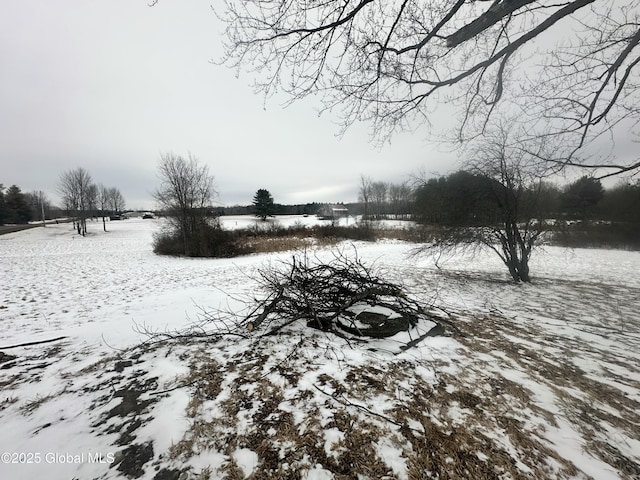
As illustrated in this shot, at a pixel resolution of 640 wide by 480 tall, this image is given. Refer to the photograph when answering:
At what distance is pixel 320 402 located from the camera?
243 centimetres

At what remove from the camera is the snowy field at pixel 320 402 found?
70.9 inches

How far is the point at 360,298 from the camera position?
4055 millimetres

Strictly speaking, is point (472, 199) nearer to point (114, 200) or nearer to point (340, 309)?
point (340, 309)

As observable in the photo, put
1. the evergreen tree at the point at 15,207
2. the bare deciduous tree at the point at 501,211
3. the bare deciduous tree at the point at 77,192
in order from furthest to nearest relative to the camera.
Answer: the evergreen tree at the point at 15,207 < the bare deciduous tree at the point at 77,192 < the bare deciduous tree at the point at 501,211

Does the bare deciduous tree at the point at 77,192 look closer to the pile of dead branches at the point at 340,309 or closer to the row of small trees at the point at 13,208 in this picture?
the row of small trees at the point at 13,208

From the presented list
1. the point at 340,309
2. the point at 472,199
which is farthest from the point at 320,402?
the point at 472,199

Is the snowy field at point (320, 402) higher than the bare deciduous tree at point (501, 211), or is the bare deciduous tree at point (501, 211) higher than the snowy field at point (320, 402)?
the bare deciduous tree at point (501, 211)

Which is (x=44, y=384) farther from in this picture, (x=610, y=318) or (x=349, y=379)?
(x=610, y=318)

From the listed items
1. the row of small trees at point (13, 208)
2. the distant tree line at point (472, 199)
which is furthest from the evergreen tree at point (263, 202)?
the distant tree line at point (472, 199)

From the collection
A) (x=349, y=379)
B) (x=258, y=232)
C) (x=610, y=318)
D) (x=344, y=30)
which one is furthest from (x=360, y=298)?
(x=258, y=232)

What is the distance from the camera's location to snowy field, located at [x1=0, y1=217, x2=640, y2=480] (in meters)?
1.80

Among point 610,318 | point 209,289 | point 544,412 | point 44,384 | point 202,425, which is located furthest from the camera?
point 209,289

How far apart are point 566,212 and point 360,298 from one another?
1006 centimetres

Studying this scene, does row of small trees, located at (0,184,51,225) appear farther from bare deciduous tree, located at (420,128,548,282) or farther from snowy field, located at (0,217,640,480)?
bare deciduous tree, located at (420,128,548,282)
